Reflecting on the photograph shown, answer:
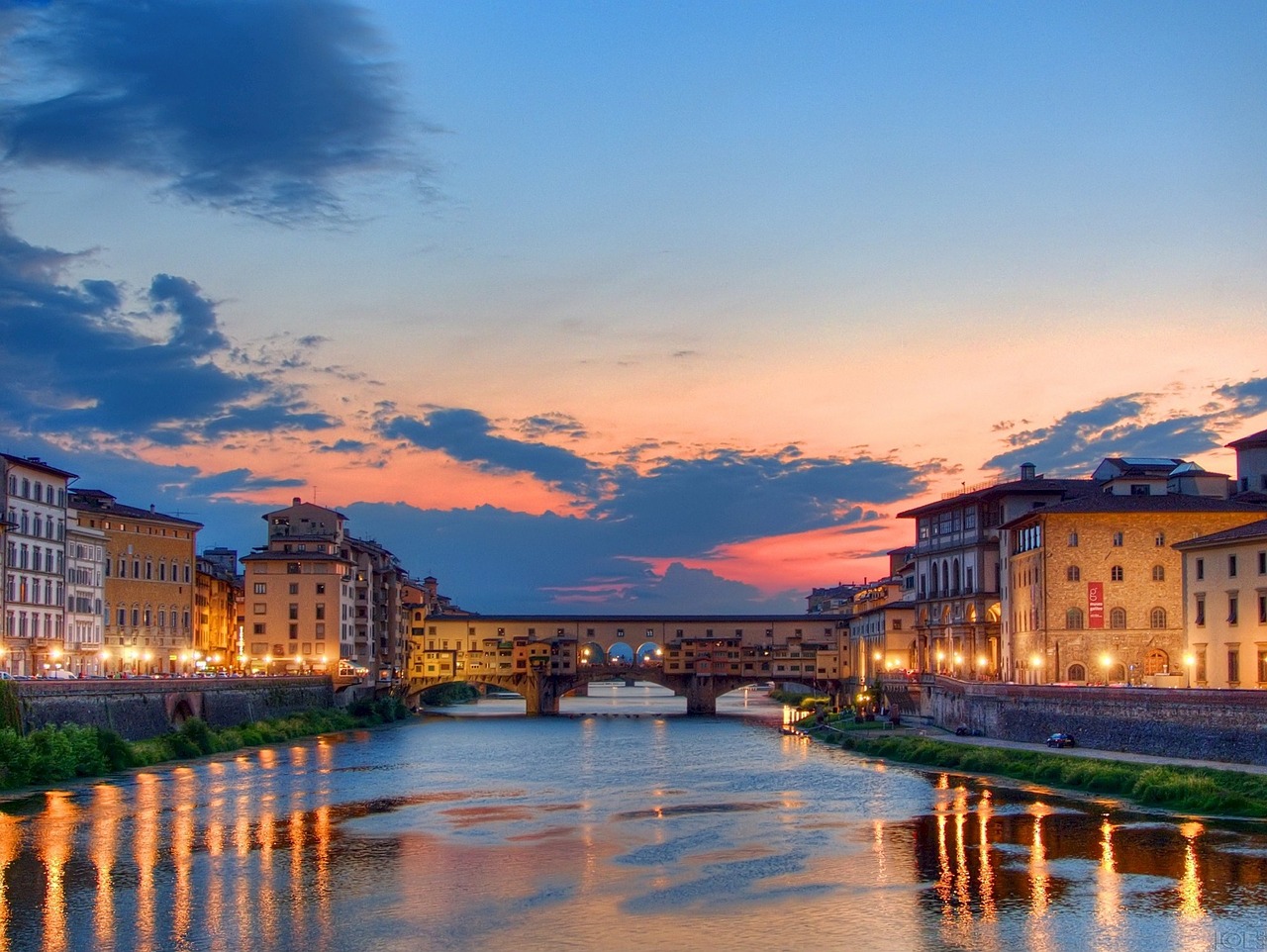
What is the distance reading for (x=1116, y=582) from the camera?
73.1 m

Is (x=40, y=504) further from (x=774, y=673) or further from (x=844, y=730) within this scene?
(x=774, y=673)

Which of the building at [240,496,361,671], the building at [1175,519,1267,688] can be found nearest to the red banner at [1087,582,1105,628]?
the building at [1175,519,1267,688]

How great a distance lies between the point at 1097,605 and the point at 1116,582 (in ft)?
5.20

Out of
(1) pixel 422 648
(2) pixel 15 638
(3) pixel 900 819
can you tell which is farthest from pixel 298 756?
(1) pixel 422 648

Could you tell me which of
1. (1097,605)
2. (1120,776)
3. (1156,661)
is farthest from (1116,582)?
(1120,776)

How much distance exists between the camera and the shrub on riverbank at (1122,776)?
42.5 metres

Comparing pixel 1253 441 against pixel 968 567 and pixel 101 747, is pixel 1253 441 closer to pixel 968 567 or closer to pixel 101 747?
pixel 968 567

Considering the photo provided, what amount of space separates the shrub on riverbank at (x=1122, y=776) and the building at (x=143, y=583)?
2102 inches

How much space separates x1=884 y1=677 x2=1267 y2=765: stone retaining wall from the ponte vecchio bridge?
51.2 meters

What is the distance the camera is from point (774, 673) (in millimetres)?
127188

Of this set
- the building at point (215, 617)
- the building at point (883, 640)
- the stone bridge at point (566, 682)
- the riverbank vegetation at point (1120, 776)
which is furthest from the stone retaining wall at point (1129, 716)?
the building at point (215, 617)

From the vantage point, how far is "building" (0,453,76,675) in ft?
240

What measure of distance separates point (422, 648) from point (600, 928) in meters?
104

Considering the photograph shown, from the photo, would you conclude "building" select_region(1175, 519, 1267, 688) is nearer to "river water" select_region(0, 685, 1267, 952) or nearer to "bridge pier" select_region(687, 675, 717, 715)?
"river water" select_region(0, 685, 1267, 952)
